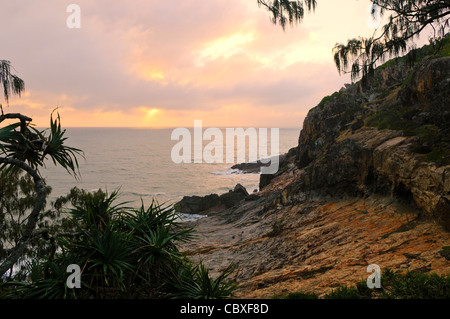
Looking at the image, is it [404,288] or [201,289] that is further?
[201,289]

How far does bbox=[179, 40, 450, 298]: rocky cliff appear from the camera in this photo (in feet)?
30.8

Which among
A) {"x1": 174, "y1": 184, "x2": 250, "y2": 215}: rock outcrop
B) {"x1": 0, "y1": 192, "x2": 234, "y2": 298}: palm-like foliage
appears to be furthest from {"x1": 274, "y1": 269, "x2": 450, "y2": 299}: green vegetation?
{"x1": 174, "y1": 184, "x2": 250, "y2": 215}: rock outcrop

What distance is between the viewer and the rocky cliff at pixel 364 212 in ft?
30.8

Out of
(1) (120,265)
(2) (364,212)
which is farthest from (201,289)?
(2) (364,212)

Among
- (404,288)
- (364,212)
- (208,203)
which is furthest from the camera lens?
(208,203)

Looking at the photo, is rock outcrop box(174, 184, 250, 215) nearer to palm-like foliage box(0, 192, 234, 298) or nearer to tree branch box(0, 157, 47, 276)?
palm-like foliage box(0, 192, 234, 298)

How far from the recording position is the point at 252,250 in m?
16.1

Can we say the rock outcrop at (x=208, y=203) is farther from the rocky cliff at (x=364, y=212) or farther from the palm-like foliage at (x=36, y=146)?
the palm-like foliage at (x=36, y=146)

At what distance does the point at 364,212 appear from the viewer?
13.4 meters

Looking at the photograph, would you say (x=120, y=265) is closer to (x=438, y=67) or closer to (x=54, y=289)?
(x=54, y=289)

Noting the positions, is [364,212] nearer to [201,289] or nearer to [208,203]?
[201,289]

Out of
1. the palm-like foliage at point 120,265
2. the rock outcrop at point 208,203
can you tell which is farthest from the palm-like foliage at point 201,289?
the rock outcrop at point 208,203
